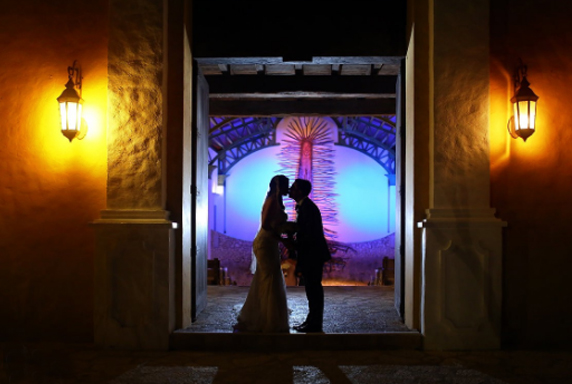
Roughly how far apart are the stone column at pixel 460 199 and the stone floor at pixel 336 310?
624 mm

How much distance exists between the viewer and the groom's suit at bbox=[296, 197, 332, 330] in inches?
193

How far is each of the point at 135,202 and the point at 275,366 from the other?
2.04m

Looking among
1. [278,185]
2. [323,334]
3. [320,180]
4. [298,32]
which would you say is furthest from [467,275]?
[320,180]

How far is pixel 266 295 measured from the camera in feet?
16.1

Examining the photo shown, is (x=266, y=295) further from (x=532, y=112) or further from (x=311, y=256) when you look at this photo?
(x=532, y=112)

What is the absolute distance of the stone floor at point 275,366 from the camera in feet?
12.5

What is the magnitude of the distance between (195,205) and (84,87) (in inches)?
65.9

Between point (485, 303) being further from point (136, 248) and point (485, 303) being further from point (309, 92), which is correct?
point (309, 92)

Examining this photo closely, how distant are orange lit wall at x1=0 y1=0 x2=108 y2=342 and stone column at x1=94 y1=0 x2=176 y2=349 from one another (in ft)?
0.80

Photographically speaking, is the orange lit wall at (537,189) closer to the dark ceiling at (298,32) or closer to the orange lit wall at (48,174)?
the dark ceiling at (298,32)

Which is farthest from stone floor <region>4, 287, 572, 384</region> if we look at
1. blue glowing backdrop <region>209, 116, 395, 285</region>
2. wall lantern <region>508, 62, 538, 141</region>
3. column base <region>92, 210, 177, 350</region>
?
blue glowing backdrop <region>209, 116, 395, 285</region>

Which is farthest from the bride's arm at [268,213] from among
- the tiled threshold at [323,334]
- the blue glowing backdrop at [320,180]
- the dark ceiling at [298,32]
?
the blue glowing backdrop at [320,180]

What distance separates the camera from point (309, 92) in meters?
7.96

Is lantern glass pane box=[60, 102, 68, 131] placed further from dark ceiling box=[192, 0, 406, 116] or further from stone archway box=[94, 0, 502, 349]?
dark ceiling box=[192, 0, 406, 116]
